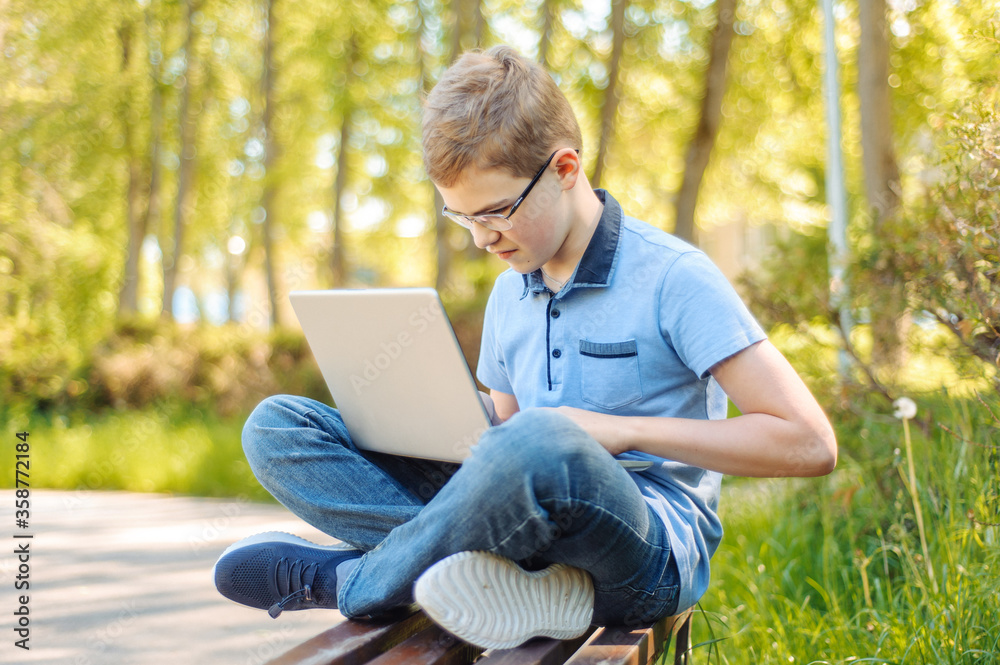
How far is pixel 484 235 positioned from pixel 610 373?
40cm

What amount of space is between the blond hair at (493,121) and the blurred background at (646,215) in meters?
1.03

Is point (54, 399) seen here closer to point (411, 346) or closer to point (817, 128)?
point (411, 346)

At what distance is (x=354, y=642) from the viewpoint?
1448 millimetres

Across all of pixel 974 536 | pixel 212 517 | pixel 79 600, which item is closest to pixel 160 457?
pixel 212 517

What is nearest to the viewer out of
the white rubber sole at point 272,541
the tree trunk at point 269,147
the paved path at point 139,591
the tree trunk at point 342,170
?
the white rubber sole at point 272,541

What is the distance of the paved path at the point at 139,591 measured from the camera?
2588 millimetres

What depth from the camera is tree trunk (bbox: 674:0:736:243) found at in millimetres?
8133

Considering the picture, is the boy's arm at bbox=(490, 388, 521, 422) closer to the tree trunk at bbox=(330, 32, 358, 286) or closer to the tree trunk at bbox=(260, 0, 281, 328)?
the tree trunk at bbox=(260, 0, 281, 328)

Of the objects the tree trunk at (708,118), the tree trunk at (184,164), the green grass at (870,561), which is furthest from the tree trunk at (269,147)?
the green grass at (870,561)

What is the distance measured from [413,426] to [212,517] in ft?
11.7

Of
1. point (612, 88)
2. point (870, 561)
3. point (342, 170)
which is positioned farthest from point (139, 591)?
point (342, 170)

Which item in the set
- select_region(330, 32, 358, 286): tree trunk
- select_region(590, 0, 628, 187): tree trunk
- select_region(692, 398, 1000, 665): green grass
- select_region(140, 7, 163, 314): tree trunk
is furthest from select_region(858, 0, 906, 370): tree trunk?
select_region(140, 7, 163, 314): tree trunk

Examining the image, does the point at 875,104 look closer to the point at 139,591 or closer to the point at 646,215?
the point at 139,591

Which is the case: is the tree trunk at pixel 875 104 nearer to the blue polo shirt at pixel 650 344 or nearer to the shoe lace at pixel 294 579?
the blue polo shirt at pixel 650 344
